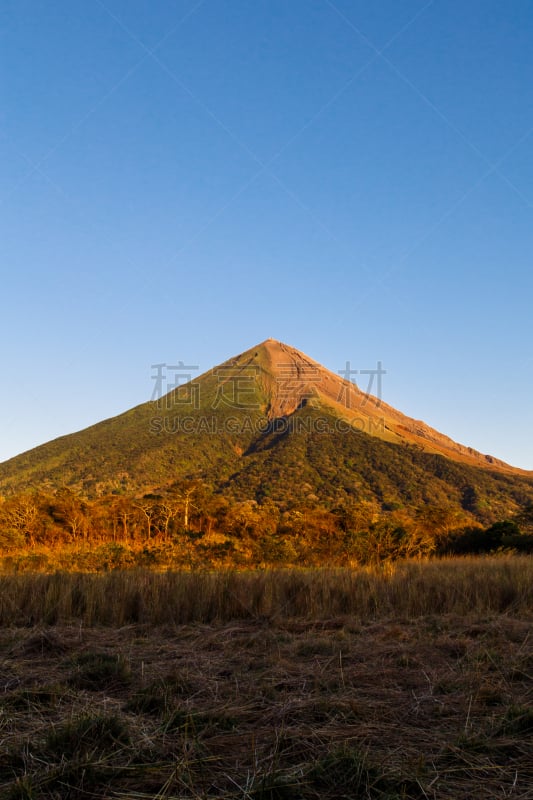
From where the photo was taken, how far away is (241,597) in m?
6.91

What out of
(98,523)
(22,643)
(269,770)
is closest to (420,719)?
(269,770)

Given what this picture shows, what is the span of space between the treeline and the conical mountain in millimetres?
18162

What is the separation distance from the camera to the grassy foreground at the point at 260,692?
2.34 m

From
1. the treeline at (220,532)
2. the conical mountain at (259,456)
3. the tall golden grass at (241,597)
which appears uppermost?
the conical mountain at (259,456)

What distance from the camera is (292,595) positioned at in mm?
7156

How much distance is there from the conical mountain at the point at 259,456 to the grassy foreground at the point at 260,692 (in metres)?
37.8

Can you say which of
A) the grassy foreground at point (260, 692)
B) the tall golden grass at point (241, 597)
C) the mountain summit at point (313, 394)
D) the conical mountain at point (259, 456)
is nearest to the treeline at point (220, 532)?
the tall golden grass at point (241, 597)

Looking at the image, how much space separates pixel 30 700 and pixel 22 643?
1.69 meters

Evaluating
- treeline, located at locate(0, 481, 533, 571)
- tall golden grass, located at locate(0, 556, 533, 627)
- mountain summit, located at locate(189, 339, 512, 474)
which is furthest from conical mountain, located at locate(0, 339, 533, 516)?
tall golden grass, located at locate(0, 556, 533, 627)

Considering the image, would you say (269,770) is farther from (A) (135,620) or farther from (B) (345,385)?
(B) (345,385)

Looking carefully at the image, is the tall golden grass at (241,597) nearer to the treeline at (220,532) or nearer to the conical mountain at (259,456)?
the treeline at (220,532)

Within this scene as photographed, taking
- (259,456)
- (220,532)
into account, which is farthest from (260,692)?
(259,456)

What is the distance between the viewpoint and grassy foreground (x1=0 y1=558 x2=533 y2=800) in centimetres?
234

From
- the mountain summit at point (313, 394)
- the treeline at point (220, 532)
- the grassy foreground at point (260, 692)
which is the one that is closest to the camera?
the grassy foreground at point (260, 692)
